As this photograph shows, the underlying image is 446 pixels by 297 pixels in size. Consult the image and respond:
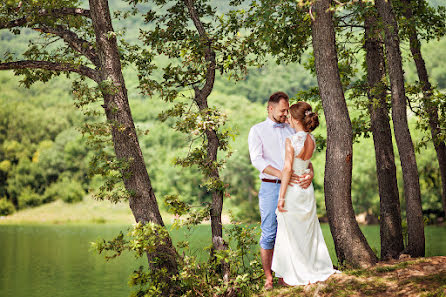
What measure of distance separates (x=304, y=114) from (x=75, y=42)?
440 centimetres

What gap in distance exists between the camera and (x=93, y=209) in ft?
205

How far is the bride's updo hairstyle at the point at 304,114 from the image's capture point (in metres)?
5.97

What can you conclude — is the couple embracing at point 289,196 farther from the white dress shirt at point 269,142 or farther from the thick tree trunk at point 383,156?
the thick tree trunk at point 383,156

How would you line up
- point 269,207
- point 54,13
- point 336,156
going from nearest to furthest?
point 269,207 < point 336,156 < point 54,13

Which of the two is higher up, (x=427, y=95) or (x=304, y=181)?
(x=427, y=95)

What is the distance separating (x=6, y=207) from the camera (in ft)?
201

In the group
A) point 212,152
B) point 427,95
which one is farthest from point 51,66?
point 427,95

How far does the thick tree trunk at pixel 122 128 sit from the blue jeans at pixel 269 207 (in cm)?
201

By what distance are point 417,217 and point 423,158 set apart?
73.9 feet

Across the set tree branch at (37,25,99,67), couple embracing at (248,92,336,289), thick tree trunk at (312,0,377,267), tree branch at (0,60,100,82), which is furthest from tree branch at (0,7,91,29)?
couple embracing at (248,92,336,289)

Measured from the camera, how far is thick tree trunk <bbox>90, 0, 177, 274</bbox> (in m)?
7.88

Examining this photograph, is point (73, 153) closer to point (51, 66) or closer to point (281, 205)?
point (51, 66)

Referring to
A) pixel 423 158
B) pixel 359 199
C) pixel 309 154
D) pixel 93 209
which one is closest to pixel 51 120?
pixel 93 209

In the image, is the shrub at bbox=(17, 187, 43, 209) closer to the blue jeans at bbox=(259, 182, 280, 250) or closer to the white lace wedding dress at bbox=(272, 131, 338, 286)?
the blue jeans at bbox=(259, 182, 280, 250)
